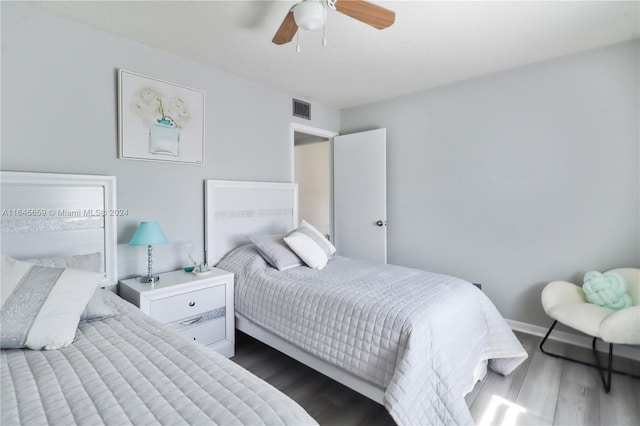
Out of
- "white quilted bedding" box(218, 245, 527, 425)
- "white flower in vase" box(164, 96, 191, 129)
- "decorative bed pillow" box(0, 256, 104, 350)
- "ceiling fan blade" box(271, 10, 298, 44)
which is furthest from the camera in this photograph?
"white flower in vase" box(164, 96, 191, 129)

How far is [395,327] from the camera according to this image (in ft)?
5.14

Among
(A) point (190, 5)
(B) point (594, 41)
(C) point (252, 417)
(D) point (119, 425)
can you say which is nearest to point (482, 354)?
(C) point (252, 417)

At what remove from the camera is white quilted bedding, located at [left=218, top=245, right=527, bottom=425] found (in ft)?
4.84

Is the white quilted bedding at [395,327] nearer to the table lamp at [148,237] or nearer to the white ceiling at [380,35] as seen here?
the table lamp at [148,237]

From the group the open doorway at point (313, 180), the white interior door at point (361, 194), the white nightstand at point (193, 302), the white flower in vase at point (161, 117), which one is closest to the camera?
the white nightstand at point (193, 302)

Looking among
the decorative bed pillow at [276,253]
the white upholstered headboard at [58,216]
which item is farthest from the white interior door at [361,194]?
the white upholstered headboard at [58,216]

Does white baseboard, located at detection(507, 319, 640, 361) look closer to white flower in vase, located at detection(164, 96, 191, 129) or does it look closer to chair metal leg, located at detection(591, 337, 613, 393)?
chair metal leg, located at detection(591, 337, 613, 393)

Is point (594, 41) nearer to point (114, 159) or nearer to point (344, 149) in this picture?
point (344, 149)

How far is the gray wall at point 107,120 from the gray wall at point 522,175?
1.82 meters

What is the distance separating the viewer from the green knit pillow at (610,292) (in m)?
2.22

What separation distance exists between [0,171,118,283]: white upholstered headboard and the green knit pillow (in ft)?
11.3

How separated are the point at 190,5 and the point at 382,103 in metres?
2.42

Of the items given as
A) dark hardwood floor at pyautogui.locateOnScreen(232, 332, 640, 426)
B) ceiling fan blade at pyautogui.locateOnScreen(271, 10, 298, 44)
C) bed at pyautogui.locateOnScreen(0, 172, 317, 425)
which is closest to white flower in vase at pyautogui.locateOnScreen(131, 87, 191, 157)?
bed at pyautogui.locateOnScreen(0, 172, 317, 425)

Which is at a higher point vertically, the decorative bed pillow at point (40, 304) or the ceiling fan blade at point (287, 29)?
the ceiling fan blade at point (287, 29)
